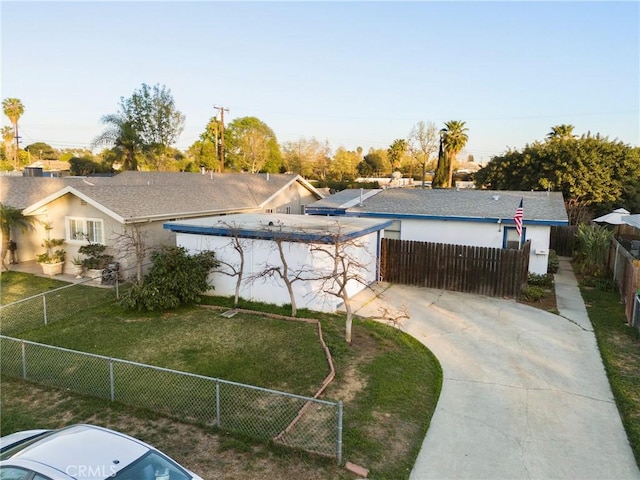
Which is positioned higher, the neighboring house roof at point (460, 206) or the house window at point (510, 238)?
the neighboring house roof at point (460, 206)

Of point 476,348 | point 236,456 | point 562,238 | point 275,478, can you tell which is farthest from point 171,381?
point 562,238

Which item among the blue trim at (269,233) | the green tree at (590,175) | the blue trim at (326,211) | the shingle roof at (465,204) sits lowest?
the blue trim at (269,233)

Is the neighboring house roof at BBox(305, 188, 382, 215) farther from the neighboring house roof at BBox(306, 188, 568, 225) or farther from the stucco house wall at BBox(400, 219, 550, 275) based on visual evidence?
the stucco house wall at BBox(400, 219, 550, 275)

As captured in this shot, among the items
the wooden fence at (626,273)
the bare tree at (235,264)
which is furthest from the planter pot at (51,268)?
the wooden fence at (626,273)

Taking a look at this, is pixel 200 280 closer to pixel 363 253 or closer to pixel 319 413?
pixel 363 253

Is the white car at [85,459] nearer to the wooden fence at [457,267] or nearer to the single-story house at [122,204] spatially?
the single-story house at [122,204]

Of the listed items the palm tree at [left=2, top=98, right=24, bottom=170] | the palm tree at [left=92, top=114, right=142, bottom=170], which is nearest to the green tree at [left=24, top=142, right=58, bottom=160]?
the palm tree at [left=2, top=98, right=24, bottom=170]
